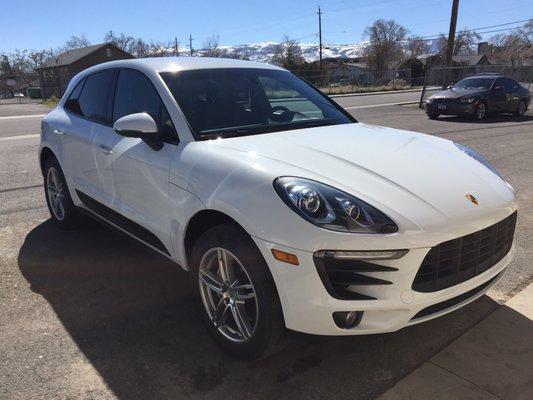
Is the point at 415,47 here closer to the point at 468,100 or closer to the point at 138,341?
the point at 468,100

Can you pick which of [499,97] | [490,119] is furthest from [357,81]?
[490,119]

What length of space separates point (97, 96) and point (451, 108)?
46.9 feet

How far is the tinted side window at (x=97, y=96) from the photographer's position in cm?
423

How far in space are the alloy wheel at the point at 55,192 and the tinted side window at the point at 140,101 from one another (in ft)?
4.71

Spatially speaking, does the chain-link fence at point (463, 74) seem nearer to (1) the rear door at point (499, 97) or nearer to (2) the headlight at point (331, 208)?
(1) the rear door at point (499, 97)

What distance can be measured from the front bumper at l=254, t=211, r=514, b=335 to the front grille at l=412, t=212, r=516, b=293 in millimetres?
46

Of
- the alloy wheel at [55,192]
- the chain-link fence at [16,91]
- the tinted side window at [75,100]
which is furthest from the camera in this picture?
the chain-link fence at [16,91]

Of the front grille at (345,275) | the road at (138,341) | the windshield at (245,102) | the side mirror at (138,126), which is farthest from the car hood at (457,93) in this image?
the front grille at (345,275)

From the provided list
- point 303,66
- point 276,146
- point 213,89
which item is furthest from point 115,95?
point 303,66

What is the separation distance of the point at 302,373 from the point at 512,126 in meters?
14.0

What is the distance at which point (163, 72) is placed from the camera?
3.64 m

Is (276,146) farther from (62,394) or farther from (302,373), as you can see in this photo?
(62,394)

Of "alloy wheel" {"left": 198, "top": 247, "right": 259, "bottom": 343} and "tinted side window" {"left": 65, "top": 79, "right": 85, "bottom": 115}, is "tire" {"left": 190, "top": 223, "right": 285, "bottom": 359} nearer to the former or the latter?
"alloy wheel" {"left": 198, "top": 247, "right": 259, "bottom": 343}

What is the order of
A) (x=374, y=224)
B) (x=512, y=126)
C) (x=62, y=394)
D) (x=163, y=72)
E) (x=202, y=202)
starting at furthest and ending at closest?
(x=512, y=126)
(x=163, y=72)
(x=202, y=202)
(x=62, y=394)
(x=374, y=224)
